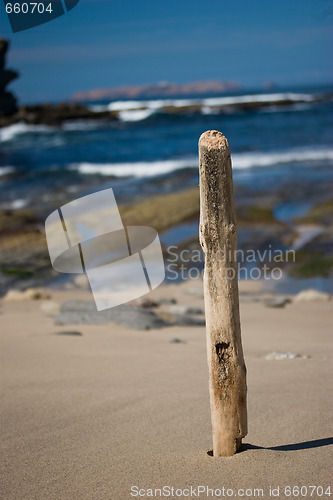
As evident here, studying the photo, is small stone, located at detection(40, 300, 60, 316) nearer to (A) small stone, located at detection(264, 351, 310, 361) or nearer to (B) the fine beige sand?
(B) the fine beige sand

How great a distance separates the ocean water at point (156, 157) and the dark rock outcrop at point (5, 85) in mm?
2751

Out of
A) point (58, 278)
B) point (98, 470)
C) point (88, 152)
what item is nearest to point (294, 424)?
point (98, 470)

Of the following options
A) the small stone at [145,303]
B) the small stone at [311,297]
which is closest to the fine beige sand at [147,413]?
the small stone at [311,297]

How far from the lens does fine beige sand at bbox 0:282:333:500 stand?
3025 millimetres

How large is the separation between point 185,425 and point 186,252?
685 cm

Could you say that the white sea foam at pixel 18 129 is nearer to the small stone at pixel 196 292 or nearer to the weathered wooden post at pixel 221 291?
the small stone at pixel 196 292

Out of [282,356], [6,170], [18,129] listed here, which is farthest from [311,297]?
[18,129]

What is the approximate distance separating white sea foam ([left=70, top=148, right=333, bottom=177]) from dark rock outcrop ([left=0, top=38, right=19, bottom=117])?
62.9 feet

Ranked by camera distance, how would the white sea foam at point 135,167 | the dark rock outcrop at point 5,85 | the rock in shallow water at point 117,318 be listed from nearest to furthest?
the rock in shallow water at point 117,318 < the white sea foam at point 135,167 < the dark rock outcrop at point 5,85

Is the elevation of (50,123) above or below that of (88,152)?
below

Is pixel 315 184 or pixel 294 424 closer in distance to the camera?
pixel 294 424

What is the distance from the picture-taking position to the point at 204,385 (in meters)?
4.69

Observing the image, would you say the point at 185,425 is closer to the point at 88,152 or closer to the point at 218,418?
the point at 218,418

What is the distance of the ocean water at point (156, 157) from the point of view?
1701 cm
